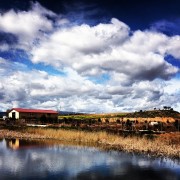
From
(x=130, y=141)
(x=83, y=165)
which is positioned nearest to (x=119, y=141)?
(x=130, y=141)

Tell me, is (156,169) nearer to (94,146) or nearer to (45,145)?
(94,146)

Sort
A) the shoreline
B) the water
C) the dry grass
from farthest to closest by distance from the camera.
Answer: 1. the dry grass
2. the shoreline
3. the water

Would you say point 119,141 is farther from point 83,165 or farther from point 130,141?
point 83,165

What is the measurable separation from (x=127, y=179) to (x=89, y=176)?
2579 mm

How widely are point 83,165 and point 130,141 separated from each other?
11781mm

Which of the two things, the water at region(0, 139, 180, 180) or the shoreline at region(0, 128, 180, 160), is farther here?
the shoreline at region(0, 128, 180, 160)

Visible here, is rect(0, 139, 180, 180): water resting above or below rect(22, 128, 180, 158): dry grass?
below

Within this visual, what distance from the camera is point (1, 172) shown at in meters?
23.5

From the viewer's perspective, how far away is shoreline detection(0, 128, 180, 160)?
3422cm

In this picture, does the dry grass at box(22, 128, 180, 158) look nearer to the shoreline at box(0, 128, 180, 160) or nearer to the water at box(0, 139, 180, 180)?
the shoreline at box(0, 128, 180, 160)

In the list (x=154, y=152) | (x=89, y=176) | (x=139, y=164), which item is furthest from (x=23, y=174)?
(x=154, y=152)

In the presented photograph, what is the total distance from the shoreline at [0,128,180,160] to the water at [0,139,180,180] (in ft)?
7.98

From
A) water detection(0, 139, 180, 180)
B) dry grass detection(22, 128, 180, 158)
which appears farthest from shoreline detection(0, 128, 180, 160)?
water detection(0, 139, 180, 180)

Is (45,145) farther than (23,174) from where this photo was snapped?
Yes
